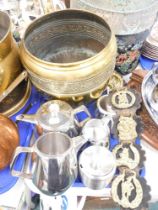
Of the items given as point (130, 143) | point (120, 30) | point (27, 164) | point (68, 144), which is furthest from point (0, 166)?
point (120, 30)

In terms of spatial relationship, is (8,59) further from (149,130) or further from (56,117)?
(149,130)

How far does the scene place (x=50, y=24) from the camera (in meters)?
0.74

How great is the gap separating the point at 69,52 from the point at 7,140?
→ 0.86 ft

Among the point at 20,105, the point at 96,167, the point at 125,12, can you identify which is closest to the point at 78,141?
the point at 96,167

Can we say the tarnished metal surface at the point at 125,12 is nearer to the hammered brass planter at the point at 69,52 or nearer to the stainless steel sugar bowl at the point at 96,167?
the hammered brass planter at the point at 69,52

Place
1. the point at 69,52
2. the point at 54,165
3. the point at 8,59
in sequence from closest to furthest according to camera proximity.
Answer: the point at 54,165 < the point at 8,59 < the point at 69,52

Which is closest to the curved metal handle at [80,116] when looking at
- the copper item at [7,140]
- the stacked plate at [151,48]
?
the copper item at [7,140]

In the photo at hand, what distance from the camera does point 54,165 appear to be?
1.88ft

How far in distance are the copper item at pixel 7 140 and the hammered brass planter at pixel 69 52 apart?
0.10 meters

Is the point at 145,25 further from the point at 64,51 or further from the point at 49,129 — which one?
the point at 49,129

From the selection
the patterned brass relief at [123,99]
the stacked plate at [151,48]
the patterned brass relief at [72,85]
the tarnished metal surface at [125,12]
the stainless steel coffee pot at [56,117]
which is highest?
the tarnished metal surface at [125,12]

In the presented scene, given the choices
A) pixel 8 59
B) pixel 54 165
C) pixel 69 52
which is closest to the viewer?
pixel 54 165

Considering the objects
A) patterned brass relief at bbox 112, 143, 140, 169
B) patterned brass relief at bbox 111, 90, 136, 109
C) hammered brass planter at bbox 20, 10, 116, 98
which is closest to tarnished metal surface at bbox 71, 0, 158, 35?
hammered brass planter at bbox 20, 10, 116, 98

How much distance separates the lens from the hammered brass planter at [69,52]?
62 cm
